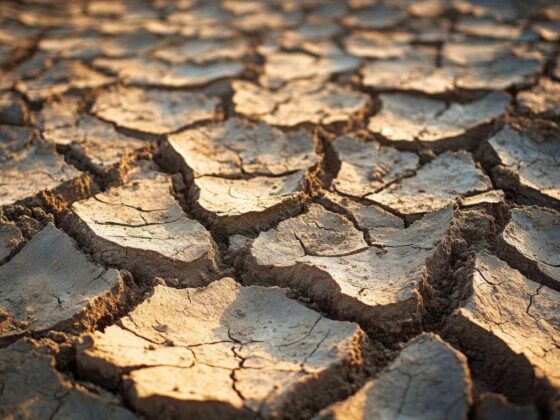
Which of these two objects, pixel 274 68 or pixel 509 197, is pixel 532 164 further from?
pixel 274 68

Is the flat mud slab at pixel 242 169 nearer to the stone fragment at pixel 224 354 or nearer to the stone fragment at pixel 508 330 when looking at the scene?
the stone fragment at pixel 224 354

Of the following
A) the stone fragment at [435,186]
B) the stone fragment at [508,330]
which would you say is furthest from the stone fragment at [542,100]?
the stone fragment at [508,330]

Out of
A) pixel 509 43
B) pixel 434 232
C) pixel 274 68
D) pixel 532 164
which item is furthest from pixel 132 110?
pixel 509 43

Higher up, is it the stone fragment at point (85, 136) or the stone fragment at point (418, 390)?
the stone fragment at point (85, 136)

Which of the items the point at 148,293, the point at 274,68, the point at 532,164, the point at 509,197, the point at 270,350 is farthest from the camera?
the point at 274,68

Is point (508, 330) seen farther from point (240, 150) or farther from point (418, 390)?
point (240, 150)

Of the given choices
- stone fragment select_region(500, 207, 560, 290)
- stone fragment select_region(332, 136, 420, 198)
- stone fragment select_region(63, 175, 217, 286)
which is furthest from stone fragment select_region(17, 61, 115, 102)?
stone fragment select_region(500, 207, 560, 290)
